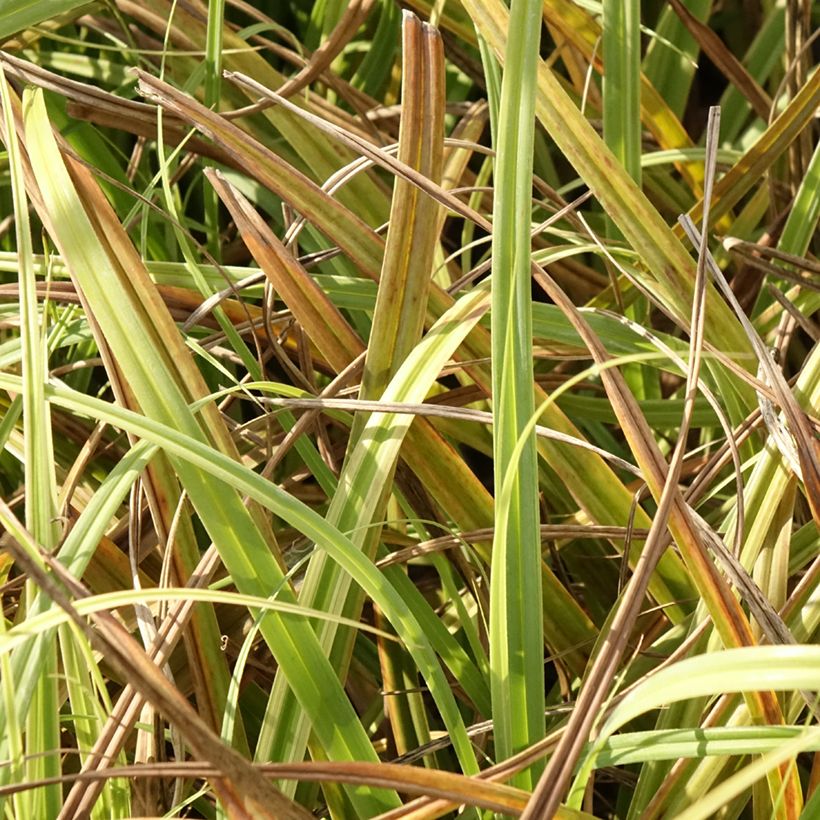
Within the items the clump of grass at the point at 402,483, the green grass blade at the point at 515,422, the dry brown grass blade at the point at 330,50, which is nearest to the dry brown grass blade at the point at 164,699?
the clump of grass at the point at 402,483

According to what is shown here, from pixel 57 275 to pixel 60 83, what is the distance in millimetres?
128

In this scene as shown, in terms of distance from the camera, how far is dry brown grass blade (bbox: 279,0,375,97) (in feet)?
2.41

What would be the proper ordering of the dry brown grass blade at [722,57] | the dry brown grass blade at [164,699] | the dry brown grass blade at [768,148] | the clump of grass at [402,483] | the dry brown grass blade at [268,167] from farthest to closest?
the dry brown grass blade at [722,57]
the dry brown grass blade at [768,148]
the dry brown grass blade at [268,167]
the clump of grass at [402,483]
the dry brown grass blade at [164,699]

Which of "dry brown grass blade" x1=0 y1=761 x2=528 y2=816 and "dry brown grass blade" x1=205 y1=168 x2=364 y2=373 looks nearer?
"dry brown grass blade" x1=0 y1=761 x2=528 y2=816

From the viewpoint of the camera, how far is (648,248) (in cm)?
57

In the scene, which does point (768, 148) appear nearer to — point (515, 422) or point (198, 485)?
point (515, 422)

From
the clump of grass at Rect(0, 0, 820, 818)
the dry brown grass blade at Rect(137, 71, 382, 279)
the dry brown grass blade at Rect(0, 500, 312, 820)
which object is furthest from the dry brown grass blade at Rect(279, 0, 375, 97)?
the dry brown grass blade at Rect(0, 500, 312, 820)

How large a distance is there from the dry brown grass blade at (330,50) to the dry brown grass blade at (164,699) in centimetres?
45

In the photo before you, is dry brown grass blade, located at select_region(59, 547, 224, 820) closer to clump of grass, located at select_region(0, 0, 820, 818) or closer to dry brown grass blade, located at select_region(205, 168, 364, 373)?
clump of grass, located at select_region(0, 0, 820, 818)

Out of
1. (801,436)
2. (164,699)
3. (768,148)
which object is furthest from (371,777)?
(768,148)

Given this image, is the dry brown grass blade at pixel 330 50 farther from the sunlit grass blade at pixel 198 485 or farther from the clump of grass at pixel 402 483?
the sunlit grass blade at pixel 198 485

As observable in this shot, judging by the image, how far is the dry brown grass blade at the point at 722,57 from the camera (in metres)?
0.81

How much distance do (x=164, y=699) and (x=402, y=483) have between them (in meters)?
0.31

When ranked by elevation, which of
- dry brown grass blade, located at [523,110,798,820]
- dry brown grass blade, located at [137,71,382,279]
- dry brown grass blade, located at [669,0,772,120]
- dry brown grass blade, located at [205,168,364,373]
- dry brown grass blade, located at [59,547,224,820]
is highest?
dry brown grass blade, located at [669,0,772,120]
